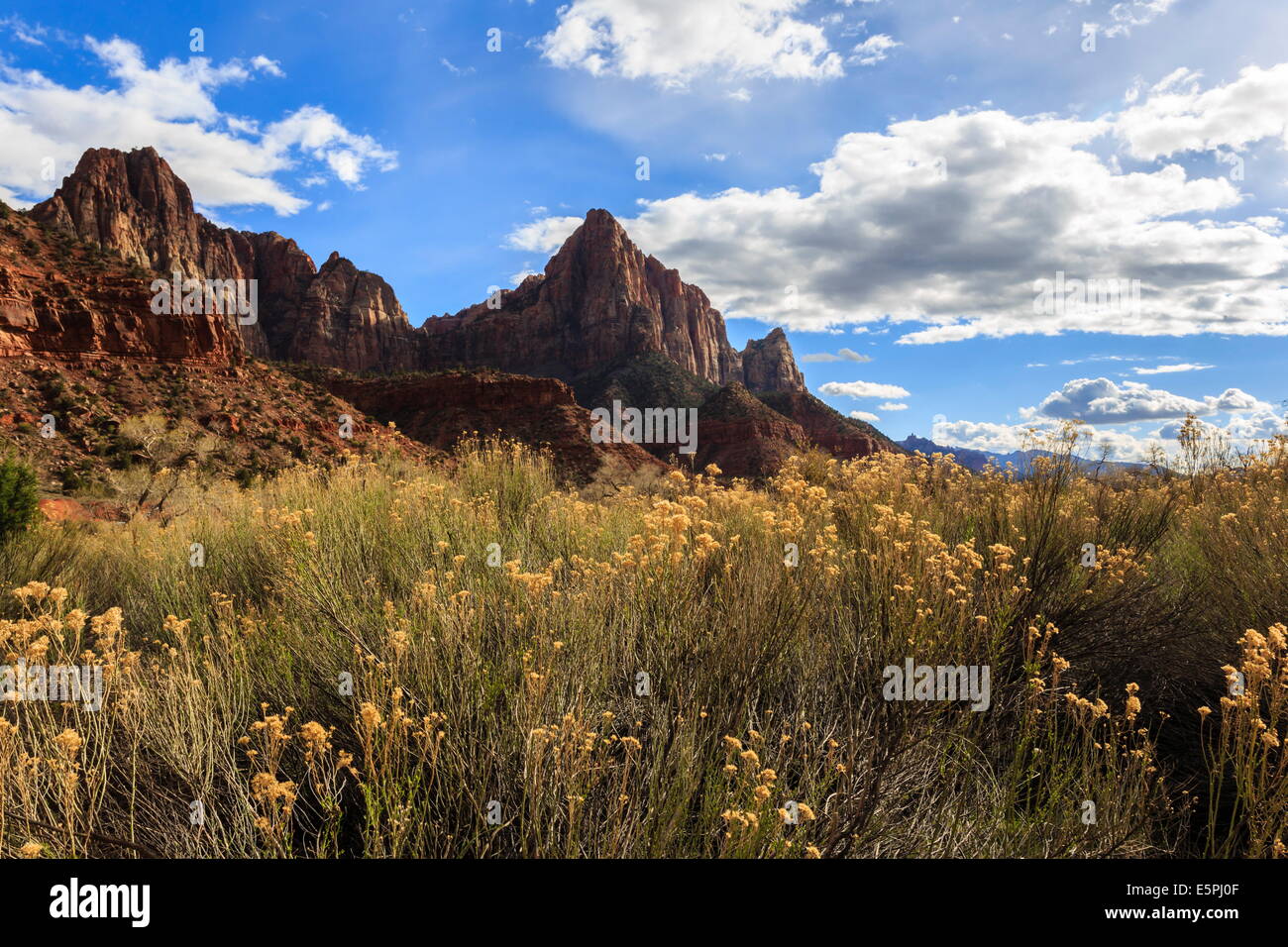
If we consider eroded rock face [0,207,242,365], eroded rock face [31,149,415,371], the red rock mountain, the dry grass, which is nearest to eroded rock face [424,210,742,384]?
the red rock mountain

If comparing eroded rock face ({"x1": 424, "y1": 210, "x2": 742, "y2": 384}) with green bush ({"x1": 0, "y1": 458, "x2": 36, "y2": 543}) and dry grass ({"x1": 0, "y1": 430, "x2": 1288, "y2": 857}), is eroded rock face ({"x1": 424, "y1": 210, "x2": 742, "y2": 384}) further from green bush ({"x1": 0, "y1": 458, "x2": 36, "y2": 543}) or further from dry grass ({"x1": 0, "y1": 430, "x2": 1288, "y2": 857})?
dry grass ({"x1": 0, "y1": 430, "x2": 1288, "y2": 857})

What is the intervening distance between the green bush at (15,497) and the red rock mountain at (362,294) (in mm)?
72988

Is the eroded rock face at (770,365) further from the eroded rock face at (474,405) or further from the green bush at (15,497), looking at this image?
the green bush at (15,497)

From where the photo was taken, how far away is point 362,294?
99812 mm

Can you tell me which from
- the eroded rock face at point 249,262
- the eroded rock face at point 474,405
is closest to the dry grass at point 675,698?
the eroded rock face at point 474,405

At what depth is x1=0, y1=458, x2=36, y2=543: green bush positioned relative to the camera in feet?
28.8

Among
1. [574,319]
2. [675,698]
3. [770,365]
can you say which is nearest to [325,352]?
[574,319]

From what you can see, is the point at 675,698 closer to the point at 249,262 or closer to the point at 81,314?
the point at 81,314

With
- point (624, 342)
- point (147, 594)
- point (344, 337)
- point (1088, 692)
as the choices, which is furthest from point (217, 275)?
point (1088, 692)

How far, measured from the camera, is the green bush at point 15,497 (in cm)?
877

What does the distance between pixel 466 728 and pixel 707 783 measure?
110 cm

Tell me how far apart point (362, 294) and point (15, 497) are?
10257 centimetres
